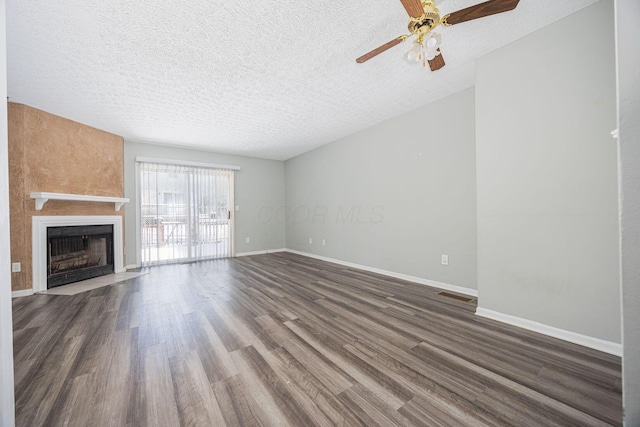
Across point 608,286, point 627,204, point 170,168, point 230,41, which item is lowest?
point 608,286

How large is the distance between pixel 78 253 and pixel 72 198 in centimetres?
96

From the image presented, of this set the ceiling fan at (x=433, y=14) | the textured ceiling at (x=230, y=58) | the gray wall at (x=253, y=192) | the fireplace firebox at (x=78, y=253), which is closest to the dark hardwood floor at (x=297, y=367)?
the fireplace firebox at (x=78, y=253)

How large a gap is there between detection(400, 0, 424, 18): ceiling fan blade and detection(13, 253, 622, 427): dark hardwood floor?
2286 millimetres

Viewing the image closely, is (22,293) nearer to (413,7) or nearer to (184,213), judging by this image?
(184,213)

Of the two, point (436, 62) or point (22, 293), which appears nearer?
point (436, 62)

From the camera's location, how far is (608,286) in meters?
1.69

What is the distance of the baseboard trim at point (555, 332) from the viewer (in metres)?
1.66

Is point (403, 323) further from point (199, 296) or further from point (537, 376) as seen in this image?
point (199, 296)

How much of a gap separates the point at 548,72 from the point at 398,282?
277 cm

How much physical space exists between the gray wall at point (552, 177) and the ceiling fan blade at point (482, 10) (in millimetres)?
877

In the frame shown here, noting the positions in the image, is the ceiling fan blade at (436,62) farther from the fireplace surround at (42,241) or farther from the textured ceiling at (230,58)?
the fireplace surround at (42,241)

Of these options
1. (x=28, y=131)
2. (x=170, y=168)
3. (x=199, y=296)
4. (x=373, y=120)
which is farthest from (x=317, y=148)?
(x=28, y=131)

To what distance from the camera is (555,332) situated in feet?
6.19

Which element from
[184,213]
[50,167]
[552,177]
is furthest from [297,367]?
[184,213]
